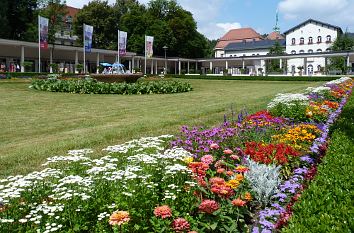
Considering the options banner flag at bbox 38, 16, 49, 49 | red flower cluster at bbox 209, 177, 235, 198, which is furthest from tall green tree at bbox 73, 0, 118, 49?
red flower cluster at bbox 209, 177, 235, 198

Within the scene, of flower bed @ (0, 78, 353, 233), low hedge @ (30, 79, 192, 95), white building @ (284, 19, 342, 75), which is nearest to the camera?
flower bed @ (0, 78, 353, 233)

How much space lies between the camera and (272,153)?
5.09 metres

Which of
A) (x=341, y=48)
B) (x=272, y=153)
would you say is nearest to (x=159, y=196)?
(x=272, y=153)

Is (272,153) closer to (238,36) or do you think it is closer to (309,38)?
(309,38)

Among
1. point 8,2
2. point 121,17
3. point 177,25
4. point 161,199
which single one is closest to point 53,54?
point 8,2

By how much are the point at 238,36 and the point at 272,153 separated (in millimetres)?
107352

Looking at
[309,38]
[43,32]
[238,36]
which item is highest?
[238,36]

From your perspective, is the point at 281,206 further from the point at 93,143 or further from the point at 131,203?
the point at 93,143

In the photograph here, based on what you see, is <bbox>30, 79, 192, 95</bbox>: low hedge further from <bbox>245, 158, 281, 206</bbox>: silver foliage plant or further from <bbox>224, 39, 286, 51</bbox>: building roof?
<bbox>224, 39, 286, 51</bbox>: building roof

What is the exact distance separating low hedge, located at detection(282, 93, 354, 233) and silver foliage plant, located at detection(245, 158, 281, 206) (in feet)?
1.24

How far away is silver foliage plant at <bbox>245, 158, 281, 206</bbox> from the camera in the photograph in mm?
3986

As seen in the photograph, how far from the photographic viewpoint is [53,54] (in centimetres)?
5647

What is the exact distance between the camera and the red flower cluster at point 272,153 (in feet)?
16.0

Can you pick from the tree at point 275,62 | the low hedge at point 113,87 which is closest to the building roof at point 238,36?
the tree at point 275,62
